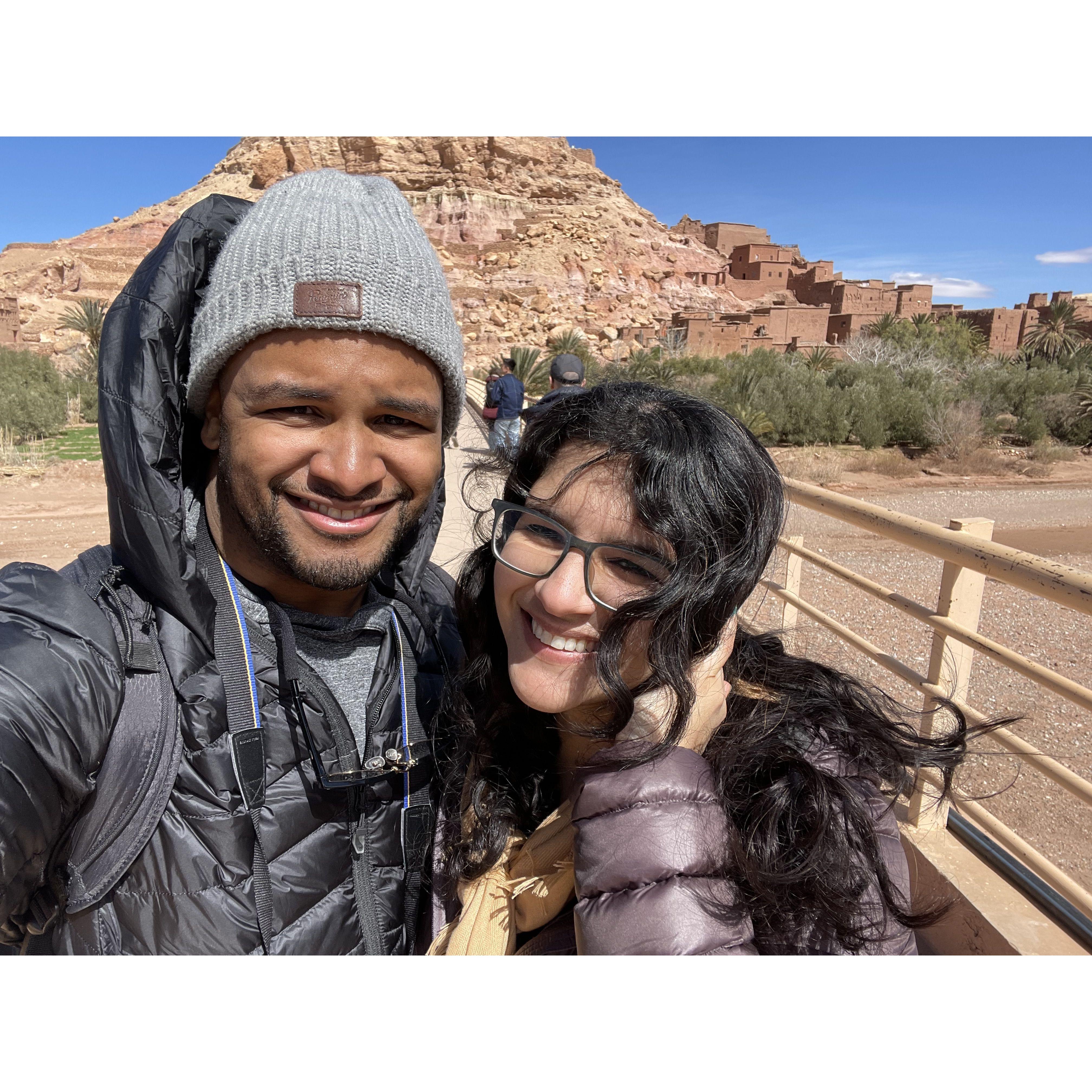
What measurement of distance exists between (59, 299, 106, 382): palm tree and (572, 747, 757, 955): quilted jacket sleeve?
925 inches

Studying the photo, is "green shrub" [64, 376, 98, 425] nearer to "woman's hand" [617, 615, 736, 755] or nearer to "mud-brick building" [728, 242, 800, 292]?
"woman's hand" [617, 615, 736, 755]

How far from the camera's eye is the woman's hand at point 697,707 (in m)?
1.15

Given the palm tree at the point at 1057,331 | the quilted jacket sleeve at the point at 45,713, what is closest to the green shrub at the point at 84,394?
the quilted jacket sleeve at the point at 45,713

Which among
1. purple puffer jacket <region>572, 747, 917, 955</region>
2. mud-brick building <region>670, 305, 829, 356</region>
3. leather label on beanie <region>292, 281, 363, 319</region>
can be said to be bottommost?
purple puffer jacket <region>572, 747, 917, 955</region>

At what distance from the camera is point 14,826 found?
99cm

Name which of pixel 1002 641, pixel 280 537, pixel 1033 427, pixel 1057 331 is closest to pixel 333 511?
pixel 280 537

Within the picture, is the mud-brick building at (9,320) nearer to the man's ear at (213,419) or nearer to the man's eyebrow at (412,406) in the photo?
the man's ear at (213,419)

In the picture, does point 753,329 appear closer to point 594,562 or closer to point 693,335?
point 693,335

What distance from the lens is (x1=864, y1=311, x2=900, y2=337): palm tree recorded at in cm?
3816

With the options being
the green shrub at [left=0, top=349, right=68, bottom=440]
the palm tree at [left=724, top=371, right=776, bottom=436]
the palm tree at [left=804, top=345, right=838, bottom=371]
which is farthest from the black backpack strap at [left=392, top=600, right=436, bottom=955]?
the palm tree at [left=804, top=345, right=838, bottom=371]

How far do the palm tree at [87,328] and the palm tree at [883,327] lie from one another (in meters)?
34.6

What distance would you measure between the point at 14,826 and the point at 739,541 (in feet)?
3.62

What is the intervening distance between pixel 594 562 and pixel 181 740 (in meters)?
0.71

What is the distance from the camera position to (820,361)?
88.3 feet
